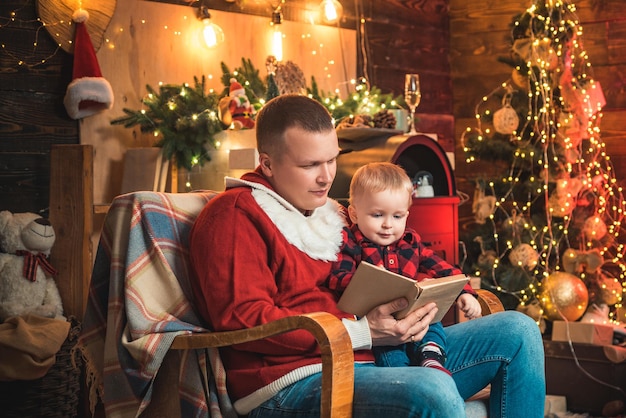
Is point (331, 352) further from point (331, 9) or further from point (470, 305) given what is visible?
point (331, 9)

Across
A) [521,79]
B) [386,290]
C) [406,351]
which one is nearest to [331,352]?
[386,290]

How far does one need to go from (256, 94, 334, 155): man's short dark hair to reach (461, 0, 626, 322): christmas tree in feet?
8.31

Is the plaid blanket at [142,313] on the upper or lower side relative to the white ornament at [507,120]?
lower

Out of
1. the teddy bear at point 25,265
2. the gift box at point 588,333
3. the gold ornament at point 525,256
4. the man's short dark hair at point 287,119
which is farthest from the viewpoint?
the gold ornament at point 525,256

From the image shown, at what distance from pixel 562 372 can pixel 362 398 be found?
2.40m

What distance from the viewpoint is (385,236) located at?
7.50 ft

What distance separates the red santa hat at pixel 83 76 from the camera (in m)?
3.47

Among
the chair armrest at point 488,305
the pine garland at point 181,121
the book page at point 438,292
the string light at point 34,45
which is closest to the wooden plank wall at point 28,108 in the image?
the string light at point 34,45

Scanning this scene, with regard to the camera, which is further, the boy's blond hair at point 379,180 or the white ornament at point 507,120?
the white ornament at point 507,120

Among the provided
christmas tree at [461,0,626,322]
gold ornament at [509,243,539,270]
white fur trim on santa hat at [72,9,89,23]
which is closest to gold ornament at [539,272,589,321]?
christmas tree at [461,0,626,322]

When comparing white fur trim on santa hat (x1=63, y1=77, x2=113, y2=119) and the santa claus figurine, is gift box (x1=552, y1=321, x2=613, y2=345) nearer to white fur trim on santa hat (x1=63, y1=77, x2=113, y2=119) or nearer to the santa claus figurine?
the santa claus figurine

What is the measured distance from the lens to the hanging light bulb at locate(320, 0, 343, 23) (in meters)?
4.51

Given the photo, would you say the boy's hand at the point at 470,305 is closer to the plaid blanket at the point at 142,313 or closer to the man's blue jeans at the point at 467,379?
the man's blue jeans at the point at 467,379

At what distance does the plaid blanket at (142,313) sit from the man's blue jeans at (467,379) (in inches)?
6.6
